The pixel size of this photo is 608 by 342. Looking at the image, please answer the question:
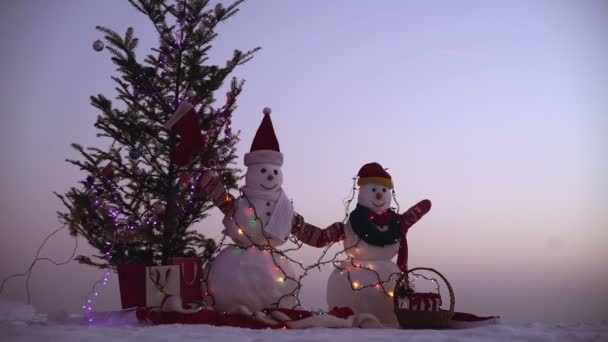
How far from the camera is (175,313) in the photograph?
5402mm

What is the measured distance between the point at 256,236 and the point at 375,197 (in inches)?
57.2

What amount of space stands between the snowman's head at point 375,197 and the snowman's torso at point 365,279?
13.2 inches

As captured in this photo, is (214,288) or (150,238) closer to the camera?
(214,288)

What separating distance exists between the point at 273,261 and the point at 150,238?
156 cm

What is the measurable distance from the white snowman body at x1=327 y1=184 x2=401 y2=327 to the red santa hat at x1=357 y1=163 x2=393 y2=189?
0.05m

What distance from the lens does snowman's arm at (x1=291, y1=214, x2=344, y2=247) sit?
670cm

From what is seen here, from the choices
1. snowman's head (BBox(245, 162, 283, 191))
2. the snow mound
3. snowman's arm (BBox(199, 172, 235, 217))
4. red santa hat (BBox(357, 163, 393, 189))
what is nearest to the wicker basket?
red santa hat (BBox(357, 163, 393, 189))

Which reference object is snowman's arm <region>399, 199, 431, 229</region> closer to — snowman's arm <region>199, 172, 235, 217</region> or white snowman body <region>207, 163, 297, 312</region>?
white snowman body <region>207, 163, 297, 312</region>

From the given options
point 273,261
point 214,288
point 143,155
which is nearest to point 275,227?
point 273,261

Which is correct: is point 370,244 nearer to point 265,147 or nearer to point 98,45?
point 265,147

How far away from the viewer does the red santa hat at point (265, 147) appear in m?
6.52

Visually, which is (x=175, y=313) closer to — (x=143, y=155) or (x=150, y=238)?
(x=150, y=238)

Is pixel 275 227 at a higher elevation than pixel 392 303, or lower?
higher

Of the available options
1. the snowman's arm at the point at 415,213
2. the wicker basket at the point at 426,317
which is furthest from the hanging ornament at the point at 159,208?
the wicker basket at the point at 426,317
